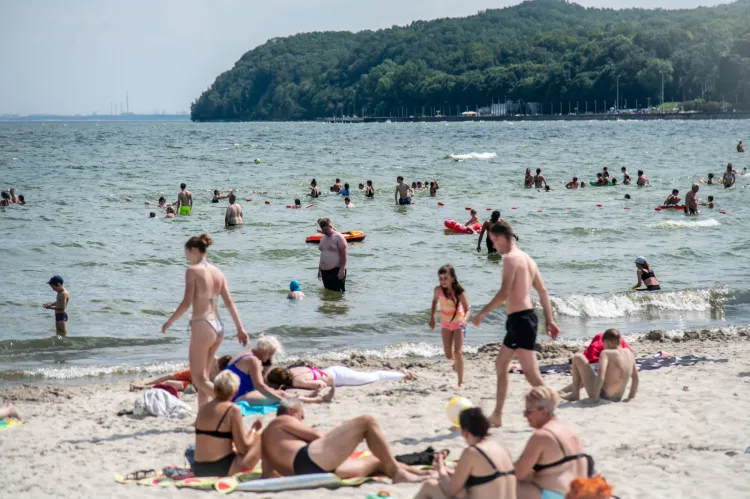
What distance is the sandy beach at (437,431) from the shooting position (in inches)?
244

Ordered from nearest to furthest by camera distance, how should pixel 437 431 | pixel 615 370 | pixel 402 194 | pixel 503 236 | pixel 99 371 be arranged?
pixel 503 236, pixel 437 431, pixel 615 370, pixel 99 371, pixel 402 194

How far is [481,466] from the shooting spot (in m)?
5.14

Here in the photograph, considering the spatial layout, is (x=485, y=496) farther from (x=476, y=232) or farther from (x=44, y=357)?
(x=476, y=232)

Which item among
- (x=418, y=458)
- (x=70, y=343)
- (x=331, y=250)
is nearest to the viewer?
(x=418, y=458)

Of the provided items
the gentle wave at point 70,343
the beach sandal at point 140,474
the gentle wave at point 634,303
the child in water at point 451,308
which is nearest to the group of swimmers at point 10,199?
the gentle wave at point 70,343

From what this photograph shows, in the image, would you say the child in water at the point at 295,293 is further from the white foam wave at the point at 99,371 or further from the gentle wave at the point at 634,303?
the white foam wave at the point at 99,371

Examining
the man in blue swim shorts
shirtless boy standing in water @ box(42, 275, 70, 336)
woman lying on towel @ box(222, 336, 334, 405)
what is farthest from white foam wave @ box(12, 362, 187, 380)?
the man in blue swim shorts

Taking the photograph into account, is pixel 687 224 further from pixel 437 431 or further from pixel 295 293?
pixel 437 431

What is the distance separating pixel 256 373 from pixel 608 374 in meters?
→ 3.26

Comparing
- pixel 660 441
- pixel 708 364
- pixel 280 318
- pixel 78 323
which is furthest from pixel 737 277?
pixel 78 323

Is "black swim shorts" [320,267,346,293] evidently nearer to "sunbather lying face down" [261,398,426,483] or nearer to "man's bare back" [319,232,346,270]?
"man's bare back" [319,232,346,270]

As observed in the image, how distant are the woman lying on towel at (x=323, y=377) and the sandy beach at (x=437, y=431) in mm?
221

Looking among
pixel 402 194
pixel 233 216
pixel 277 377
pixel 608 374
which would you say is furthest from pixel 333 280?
pixel 402 194

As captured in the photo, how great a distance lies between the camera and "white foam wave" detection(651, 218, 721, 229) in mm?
24047
